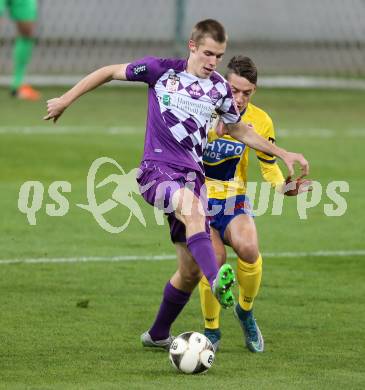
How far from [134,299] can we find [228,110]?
1910mm

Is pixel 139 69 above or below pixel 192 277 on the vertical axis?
above

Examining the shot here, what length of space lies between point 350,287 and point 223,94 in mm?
2456

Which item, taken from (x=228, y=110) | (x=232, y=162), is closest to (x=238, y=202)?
(x=232, y=162)

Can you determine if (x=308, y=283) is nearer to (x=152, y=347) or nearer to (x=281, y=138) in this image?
(x=152, y=347)

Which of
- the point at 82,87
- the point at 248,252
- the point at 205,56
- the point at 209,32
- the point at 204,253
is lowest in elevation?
the point at 248,252

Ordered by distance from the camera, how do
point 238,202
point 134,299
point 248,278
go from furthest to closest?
point 134,299
point 238,202
point 248,278

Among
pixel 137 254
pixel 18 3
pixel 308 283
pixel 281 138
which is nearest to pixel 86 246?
pixel 137 254

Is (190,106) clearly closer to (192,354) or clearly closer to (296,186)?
(296,186)

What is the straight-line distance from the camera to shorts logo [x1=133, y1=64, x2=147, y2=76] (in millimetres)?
7266

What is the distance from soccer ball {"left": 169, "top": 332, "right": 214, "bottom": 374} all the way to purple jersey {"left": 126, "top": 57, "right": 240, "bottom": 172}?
3.45 feet

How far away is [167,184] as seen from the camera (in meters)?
7.02

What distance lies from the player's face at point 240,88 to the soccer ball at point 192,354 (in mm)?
1575

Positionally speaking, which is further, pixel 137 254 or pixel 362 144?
pixel 362 144

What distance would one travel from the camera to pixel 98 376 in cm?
649
